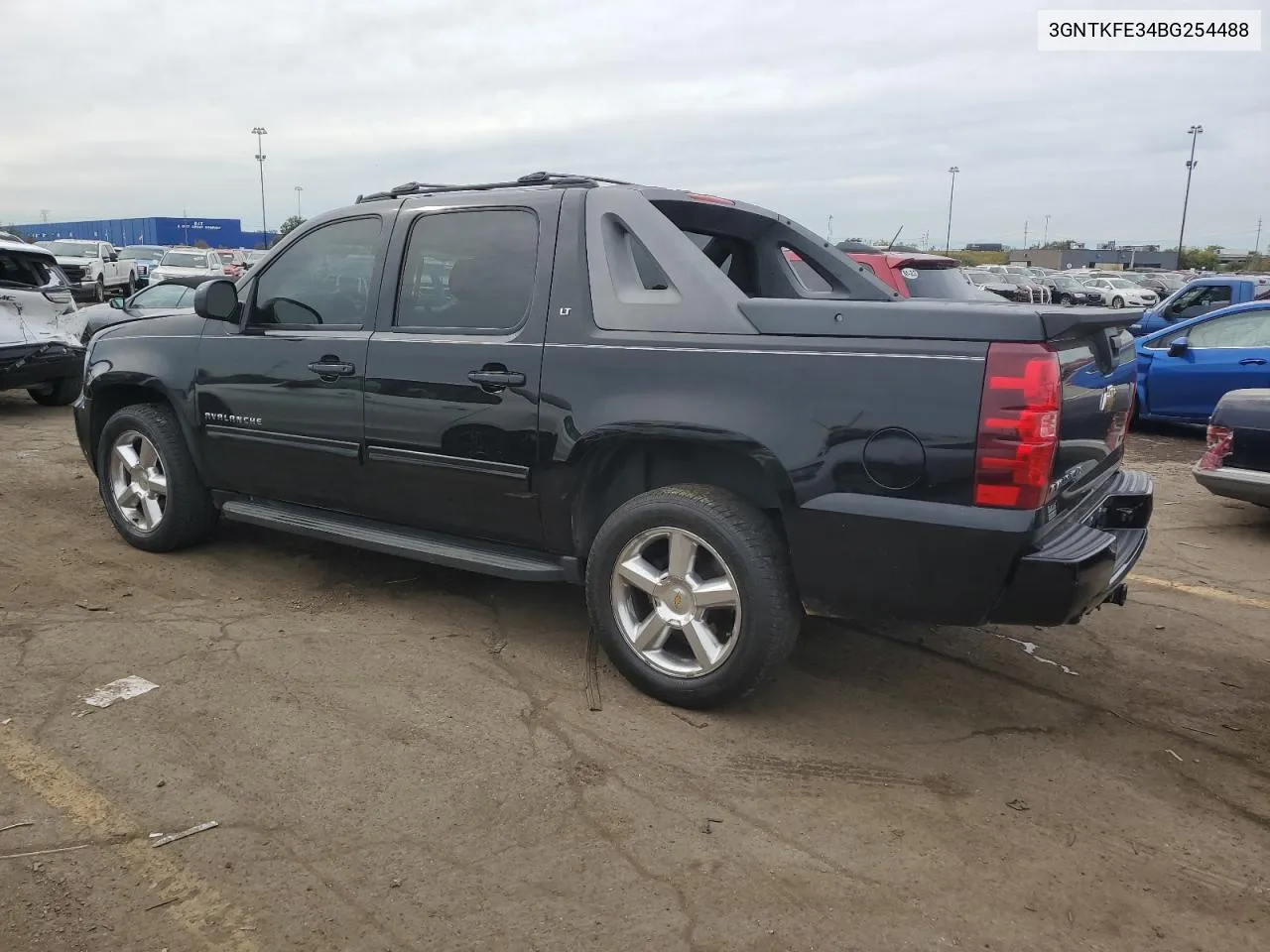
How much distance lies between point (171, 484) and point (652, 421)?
2.94 metres

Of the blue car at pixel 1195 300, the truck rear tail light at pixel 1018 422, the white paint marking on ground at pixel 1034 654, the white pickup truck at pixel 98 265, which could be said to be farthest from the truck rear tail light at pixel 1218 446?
the white pickup truck at pixel 98 265

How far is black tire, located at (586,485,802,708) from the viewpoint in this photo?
3.33 meters

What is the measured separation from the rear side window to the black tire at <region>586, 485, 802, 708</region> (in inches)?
363

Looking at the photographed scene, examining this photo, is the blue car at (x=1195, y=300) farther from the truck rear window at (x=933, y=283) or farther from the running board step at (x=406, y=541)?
the running board step at (x=406, y=541)

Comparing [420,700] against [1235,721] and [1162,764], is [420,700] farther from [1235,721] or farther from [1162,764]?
[1235,721]

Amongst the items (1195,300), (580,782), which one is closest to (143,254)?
(1195,300)

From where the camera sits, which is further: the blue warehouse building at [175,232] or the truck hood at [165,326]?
the blue warehouse building at [175,232]

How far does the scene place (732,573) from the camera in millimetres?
3379

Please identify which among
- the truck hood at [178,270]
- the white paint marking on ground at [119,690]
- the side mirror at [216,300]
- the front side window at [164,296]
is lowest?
the white paint marking on ground at [119,690]

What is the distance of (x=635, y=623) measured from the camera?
369cm

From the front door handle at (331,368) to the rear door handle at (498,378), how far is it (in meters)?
0.71

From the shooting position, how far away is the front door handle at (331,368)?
4.30 metres

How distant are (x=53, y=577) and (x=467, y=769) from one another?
9.83 ft

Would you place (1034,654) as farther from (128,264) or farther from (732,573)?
(128,264)
